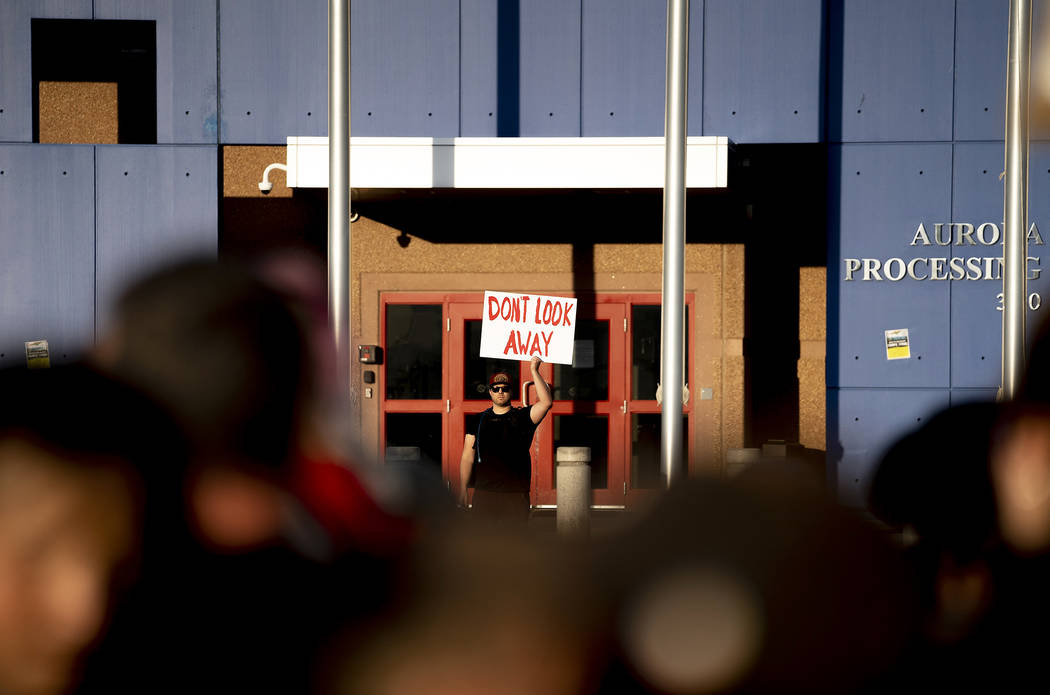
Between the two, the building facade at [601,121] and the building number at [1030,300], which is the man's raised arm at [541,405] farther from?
the building number at [1030,300]

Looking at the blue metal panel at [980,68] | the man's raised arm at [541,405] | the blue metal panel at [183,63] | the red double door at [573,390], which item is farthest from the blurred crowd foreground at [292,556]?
the blue metal panel at [980,68]

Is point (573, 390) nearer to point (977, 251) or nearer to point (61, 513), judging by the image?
point (977, 251)

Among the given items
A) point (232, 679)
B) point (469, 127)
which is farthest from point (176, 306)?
point (469, 127)

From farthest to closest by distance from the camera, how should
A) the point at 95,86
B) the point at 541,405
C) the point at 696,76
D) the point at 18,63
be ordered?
the point at 95,86 → the point at 696,76 → the point at 18,63 → the point at 541,405

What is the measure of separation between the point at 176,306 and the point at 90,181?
32.9 ft

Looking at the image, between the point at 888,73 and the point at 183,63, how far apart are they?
6.87 m

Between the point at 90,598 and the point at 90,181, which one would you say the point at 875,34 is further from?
the point at 90,598

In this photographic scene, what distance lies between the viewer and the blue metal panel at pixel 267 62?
33.9 feet

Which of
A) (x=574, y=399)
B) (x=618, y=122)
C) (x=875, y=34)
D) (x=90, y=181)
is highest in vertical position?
(x=875, y=34)

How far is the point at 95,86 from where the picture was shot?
37.4 feet

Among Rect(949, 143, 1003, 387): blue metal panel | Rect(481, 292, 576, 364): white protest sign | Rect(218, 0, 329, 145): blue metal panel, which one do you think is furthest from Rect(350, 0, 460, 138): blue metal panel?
Rect(949, 143, 1003, 387): blue metal panel

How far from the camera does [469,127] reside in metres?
10.4

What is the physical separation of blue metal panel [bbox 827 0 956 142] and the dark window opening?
6.94 metres

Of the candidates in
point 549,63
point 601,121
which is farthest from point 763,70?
point 549,63
